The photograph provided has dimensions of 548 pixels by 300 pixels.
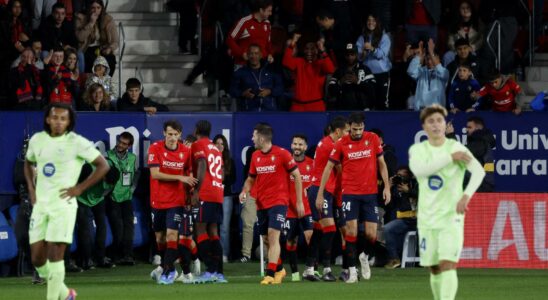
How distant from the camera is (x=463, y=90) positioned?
2522 cm

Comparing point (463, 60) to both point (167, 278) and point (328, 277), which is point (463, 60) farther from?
point (167, 278)

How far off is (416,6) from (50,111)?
13289 mm

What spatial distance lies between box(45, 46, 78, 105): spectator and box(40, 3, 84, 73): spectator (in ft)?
3.48

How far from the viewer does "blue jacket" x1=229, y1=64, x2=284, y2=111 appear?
25.6 metres

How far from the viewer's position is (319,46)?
1012 inches

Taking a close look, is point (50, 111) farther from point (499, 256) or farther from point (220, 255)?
point (499, 256)

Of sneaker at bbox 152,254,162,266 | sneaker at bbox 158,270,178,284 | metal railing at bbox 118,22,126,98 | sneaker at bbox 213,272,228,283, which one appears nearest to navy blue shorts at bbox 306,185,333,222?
sneaker at bbox 213,272,228,283

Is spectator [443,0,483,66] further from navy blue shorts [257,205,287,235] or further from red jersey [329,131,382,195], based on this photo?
navy blue shorts [257,205,287,235]

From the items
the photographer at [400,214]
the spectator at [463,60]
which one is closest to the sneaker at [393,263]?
the photographer at [400,214]

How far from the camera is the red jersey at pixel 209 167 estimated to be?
1983 cm

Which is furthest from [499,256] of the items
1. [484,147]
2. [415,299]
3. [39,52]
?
[39,52]

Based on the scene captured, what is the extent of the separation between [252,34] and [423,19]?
3.32 m

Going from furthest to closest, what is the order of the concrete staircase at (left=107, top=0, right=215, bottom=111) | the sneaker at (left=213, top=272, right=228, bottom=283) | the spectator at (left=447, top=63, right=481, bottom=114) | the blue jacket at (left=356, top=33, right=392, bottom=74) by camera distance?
the concrete staircase at (left=107, top=0, right=215, bottom=111)
the blue jacket at (left=356, top=33, right=392, bottom=74)
the spectator at (left=447, top=63, right=481, bottom=114)
the sneaker at (left=213, top=272, right=228, bottom=283)

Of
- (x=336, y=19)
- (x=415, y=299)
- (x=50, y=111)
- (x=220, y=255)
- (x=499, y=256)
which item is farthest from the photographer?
(x=336, y=19)
